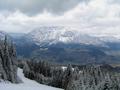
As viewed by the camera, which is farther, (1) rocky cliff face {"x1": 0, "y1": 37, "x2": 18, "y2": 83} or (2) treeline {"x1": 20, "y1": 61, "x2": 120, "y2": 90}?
(1) rocky cliff face {"x1": 0, "y1": 37, "x2": 18, "y2": 83}

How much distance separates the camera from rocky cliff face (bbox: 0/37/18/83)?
391ft

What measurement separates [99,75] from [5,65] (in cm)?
4912

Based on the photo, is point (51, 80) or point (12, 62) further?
point (51, 80)

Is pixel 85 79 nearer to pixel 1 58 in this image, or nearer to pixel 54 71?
pixel 1 58

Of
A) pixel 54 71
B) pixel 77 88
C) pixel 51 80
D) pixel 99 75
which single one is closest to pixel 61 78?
pixel 51 80

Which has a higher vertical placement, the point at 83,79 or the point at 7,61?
the point at 7,61

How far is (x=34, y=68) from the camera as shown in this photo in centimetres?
19938

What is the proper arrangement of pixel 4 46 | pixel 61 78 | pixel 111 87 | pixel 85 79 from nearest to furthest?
pixel 111 87
pixel 85 79
pixel 4 46
pixel 61 78

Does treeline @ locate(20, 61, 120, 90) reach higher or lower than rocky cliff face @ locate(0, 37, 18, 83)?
lower

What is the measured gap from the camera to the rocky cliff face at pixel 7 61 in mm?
119062

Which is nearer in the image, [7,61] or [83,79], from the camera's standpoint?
[83,79]

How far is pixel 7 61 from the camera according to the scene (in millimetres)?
123938

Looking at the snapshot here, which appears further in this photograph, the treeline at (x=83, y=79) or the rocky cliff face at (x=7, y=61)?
the rocky cliff face at (x=7, y=61)

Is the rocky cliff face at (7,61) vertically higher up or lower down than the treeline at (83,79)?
higher up
